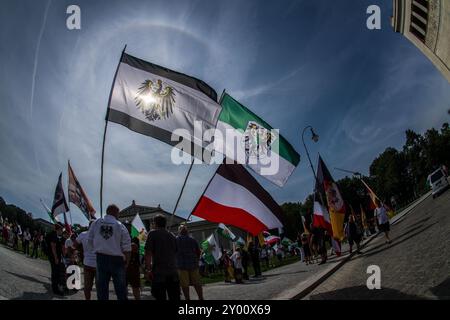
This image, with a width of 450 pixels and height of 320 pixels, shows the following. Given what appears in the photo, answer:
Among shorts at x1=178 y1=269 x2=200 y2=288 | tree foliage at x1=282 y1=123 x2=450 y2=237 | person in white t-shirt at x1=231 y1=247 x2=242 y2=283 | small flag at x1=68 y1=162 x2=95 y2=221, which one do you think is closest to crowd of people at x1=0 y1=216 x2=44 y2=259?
small flag at x1=68 y1=162 x2=95 y2=221

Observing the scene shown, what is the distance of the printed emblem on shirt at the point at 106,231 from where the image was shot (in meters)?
5.79

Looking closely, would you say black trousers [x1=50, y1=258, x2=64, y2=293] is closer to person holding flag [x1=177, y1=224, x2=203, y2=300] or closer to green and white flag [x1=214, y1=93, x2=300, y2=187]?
person holding flag [x1=177, y1=224, x2=203, y2=300]

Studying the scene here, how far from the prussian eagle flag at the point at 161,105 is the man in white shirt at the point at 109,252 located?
2847mm

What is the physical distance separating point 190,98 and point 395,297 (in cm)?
662

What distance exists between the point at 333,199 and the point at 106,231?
37.4 feet

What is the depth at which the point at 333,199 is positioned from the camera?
14672 millimetres

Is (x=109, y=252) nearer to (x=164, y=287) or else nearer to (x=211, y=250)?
(x=164, y=287)

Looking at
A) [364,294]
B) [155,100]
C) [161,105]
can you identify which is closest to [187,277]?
[364,294]

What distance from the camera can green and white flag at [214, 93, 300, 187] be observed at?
10.2m

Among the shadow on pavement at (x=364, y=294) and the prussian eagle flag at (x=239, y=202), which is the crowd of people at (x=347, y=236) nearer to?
the prussian eagle flag at (x=239, y=202)

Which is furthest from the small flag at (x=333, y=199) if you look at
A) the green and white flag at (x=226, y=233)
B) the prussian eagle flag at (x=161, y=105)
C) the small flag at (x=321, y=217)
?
the green and white flag at (x=226, y=233)
